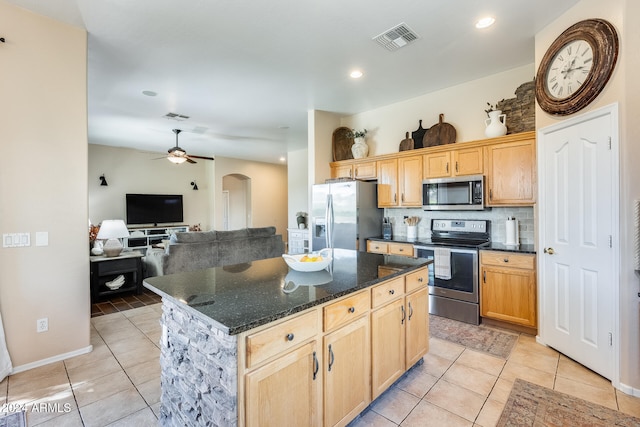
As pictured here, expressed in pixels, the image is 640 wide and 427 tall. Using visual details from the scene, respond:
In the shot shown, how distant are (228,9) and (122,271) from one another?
391 cm

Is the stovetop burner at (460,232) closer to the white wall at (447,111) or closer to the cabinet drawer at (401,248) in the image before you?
the cabinet drawer at (401,248)

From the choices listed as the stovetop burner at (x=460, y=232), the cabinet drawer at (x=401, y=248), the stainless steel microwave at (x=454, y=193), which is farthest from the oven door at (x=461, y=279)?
the stainless steel microwave at (x=454, y=193)

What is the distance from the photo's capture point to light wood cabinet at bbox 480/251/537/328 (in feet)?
9.99

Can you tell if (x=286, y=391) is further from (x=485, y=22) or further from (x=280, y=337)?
(x=485, y=22)

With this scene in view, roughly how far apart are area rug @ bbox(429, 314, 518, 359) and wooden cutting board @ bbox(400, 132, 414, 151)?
8.04 feet

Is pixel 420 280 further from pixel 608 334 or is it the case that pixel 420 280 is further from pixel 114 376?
pixel 114 376

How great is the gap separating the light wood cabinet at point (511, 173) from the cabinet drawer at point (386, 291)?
208 cm

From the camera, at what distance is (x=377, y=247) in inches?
167

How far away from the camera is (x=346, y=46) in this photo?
303cm

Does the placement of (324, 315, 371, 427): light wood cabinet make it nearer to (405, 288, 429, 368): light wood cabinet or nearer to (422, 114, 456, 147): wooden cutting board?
(405, 288, 429, 368): light wood cabinet

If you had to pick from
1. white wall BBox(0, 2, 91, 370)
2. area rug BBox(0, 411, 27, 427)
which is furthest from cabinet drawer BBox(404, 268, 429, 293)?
white wall BBox(0, 2, 91, 370)

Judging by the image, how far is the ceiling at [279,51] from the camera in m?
2.48

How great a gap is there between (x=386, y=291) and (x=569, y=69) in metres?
2.48

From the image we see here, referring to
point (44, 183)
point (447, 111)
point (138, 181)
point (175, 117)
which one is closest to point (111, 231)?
point (44, 183)
